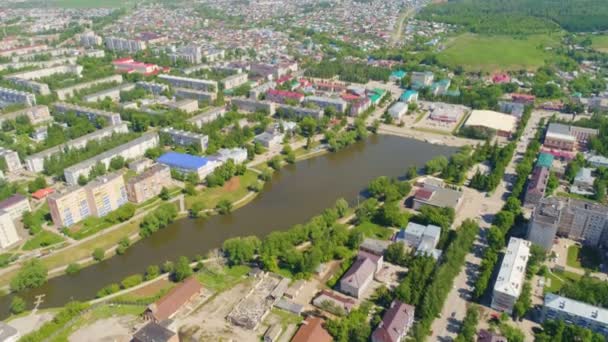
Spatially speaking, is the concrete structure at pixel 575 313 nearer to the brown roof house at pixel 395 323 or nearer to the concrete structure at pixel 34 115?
the brown roof house at pixel 395 323

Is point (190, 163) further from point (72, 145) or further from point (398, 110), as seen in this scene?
point (398, 110)

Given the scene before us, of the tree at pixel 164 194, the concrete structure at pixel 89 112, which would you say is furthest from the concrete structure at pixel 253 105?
the tree at pixel 164 194

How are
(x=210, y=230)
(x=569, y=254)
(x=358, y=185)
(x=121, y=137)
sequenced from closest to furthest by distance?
(x=569, y=254), (x=210, y=230), (x=358, y=185), (x=121, y=137)

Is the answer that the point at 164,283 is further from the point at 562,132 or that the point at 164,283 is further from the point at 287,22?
the point at 287,22

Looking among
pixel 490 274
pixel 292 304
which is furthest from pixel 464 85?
pixel 292 304

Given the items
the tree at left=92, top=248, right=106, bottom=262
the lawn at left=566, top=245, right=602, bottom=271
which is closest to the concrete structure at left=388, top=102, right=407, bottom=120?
the lawn at left=566, top=245, right=602, bottom=271
